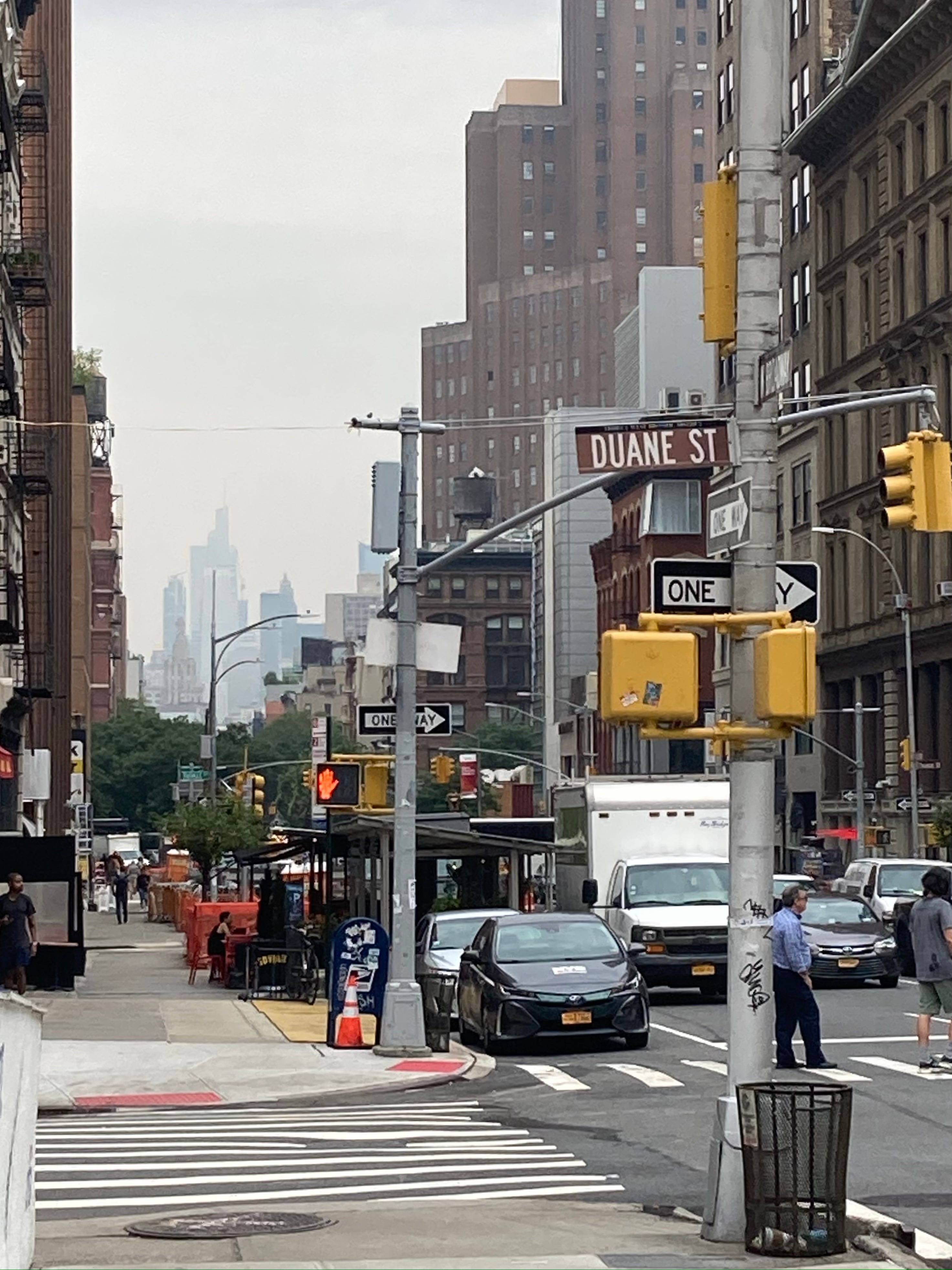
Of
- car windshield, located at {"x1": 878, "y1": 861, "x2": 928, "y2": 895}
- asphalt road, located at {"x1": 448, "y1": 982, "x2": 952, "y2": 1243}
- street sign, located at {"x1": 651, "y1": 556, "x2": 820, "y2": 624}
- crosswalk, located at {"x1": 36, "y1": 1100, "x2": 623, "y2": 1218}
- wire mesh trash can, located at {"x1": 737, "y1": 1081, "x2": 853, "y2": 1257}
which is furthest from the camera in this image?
car windshield, located at {"x1": 878, "y1": 861, "x2": 928, "y2": 895}

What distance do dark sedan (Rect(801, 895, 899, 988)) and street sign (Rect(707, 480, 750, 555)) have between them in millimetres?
21708

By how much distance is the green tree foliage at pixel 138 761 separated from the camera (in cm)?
13012

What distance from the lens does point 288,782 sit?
17450 cm

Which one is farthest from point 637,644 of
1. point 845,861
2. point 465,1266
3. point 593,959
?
point 845,861

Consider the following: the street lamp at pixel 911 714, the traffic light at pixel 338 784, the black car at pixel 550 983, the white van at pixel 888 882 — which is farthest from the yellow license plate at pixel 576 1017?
the street lamp at pixel 911 714

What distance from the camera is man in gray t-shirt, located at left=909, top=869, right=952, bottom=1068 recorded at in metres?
21.1

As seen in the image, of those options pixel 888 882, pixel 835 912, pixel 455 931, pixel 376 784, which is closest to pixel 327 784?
pixel 376 784

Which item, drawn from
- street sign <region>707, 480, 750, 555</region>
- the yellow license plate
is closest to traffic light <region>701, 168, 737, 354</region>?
street sign <region>707, 480, 750, 555</region>

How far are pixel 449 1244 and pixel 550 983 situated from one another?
1387cm

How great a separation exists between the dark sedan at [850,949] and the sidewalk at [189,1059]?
26.8 ft

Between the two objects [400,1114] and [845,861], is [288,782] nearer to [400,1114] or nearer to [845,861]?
[845,861]

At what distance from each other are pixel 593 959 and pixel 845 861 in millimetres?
53363

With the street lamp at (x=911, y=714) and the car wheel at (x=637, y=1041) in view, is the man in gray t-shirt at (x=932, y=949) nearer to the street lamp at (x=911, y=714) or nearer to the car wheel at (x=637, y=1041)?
the car wheel at (x=637, y=1041)

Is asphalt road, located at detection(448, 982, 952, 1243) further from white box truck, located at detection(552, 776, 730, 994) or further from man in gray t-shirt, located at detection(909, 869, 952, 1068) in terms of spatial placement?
white box truck, located at detection(552, 776, 730, 994)
